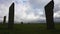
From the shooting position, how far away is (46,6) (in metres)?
17.5

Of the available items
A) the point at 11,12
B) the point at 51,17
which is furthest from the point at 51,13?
the point at 11,12

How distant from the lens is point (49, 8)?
1716 centimetres

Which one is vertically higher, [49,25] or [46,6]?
[46,6]

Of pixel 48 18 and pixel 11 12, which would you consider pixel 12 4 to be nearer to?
pixel 11 12

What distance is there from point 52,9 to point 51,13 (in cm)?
48

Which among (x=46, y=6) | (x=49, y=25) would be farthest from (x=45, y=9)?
(x=49, y=25)

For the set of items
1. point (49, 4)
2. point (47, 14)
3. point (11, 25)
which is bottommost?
point (11, 25)

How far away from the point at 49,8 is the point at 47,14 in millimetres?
684

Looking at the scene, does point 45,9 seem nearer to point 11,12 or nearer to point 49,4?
point 49,4

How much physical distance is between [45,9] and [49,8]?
60 cm

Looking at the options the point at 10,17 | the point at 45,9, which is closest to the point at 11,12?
the point at 10,17

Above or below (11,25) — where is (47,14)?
above

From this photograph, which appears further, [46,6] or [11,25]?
[11,25]

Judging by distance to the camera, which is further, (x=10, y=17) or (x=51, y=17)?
(x=10, y=17)
